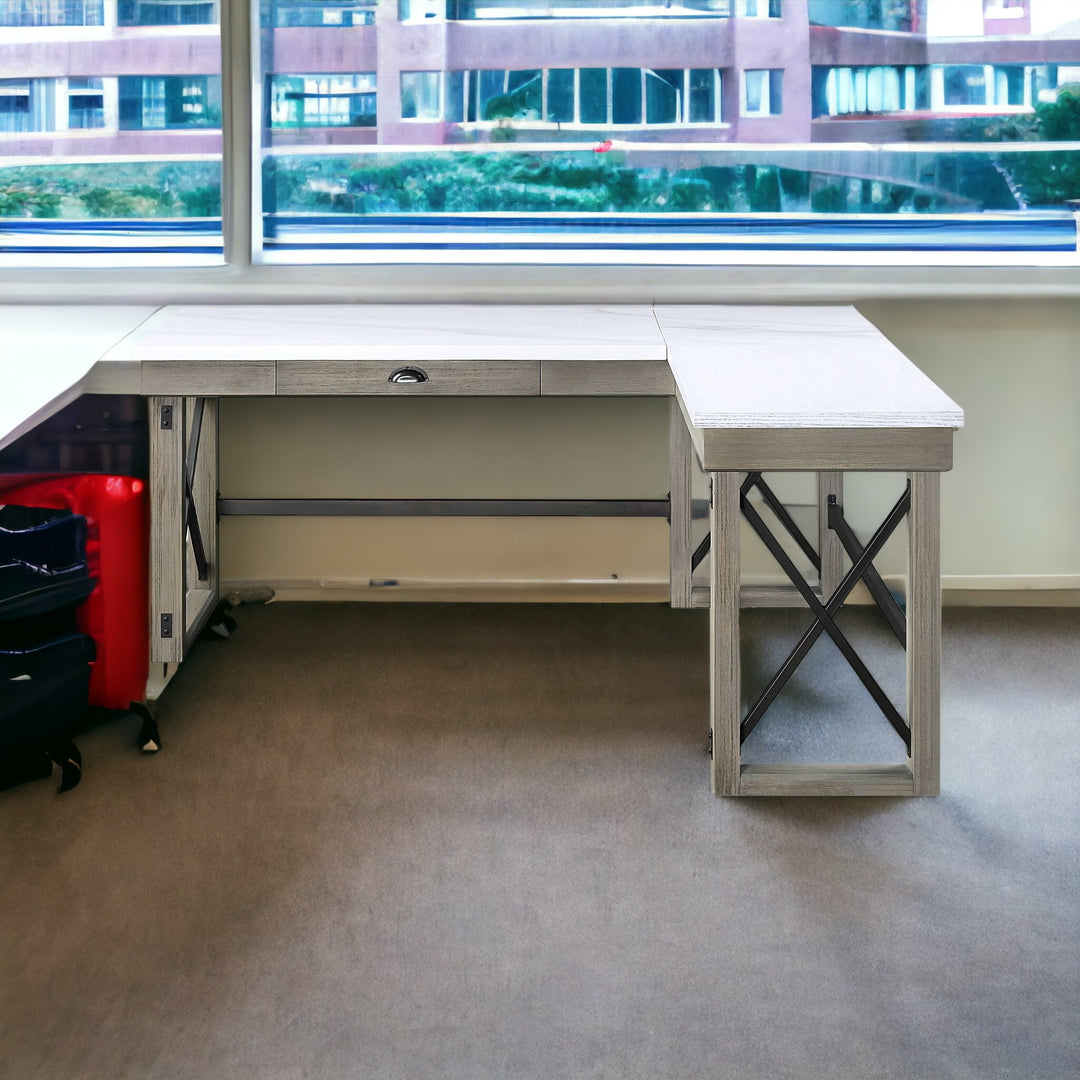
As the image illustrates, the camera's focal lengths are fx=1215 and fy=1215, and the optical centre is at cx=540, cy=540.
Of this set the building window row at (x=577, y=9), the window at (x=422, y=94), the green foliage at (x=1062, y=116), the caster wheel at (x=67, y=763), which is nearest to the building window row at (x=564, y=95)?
the window at (x=422, y=94)

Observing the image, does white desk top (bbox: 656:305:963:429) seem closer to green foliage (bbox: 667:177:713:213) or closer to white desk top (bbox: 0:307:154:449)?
green foliage (bbox: 667:177:713:213)

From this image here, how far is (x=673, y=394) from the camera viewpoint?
8.42 feet

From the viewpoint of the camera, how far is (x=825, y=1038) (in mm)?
1590

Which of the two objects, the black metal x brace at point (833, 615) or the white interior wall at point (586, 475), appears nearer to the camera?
the black metal x brace at point (833, 615)

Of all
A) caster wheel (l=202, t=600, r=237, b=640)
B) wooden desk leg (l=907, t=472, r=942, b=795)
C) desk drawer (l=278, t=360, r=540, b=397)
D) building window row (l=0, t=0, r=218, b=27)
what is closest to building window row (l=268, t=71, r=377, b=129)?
building window row (l=0, t=0, r=218, b=27)

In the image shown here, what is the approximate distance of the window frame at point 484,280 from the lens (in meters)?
3.07

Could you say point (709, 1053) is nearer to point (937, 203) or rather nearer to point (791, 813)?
point (791, 813)

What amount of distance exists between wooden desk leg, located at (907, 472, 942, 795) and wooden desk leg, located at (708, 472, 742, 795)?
31 centimetres

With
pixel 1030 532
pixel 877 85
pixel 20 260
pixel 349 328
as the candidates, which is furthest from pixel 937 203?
pixel 20 260

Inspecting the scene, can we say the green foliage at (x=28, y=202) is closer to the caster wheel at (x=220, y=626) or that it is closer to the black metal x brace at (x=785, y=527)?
the caster wheel at (x=220, y=626)

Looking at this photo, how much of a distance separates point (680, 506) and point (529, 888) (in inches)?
47.2

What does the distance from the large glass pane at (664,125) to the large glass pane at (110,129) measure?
0.13 feet

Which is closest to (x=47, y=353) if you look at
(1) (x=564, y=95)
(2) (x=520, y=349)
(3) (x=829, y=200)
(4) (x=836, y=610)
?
(2) (x=520, y=349)

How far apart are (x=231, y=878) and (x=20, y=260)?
76.1 inches
